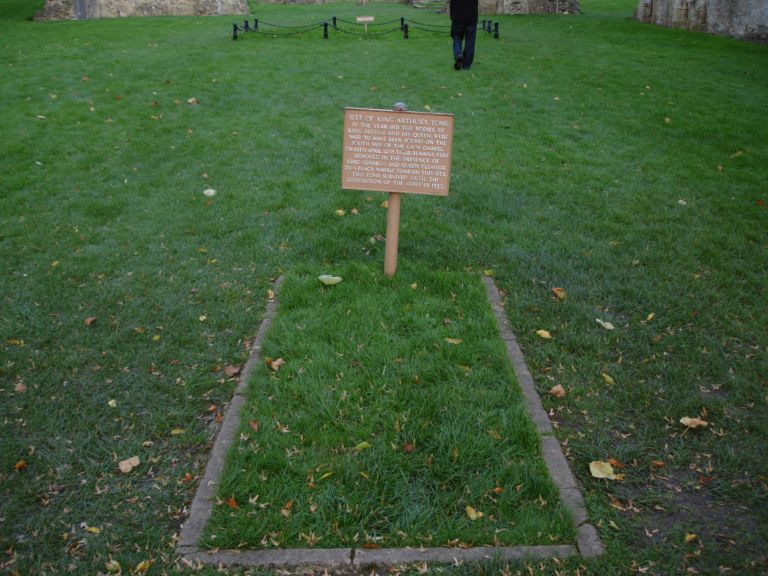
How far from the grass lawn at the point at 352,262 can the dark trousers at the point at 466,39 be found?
0.58 meters

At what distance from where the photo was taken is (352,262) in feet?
18.4

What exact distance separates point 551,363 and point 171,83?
10.0 metres

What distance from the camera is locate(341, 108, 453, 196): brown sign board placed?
15.9ft

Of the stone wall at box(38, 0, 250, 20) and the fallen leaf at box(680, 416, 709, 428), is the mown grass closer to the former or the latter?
the fallen leaf at box(680, 416, 709, 428)

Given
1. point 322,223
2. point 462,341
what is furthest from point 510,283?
point 322,223

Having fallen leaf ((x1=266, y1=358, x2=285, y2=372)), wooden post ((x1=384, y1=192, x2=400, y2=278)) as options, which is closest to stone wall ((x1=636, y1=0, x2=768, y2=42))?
wooden post ((x1=384, y1=192, x2=400, y2=278))

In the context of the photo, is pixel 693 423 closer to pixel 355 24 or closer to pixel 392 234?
pixel 392 234

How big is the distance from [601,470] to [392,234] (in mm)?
2608

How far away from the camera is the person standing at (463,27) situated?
1245 cm

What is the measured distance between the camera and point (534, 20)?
840 inches

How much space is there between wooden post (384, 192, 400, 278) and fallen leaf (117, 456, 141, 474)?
258 cm

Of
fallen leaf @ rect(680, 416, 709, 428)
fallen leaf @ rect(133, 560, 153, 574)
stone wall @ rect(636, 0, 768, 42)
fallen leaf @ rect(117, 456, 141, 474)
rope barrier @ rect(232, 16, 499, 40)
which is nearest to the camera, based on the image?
fallen leaf @ rect(133, 560, 153, 574)

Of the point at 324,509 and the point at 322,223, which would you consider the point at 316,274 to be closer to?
the point at 322,223

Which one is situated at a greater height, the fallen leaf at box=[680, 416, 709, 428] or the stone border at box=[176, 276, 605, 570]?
the fallen leaf at box=[680, 416, 709, 428]
